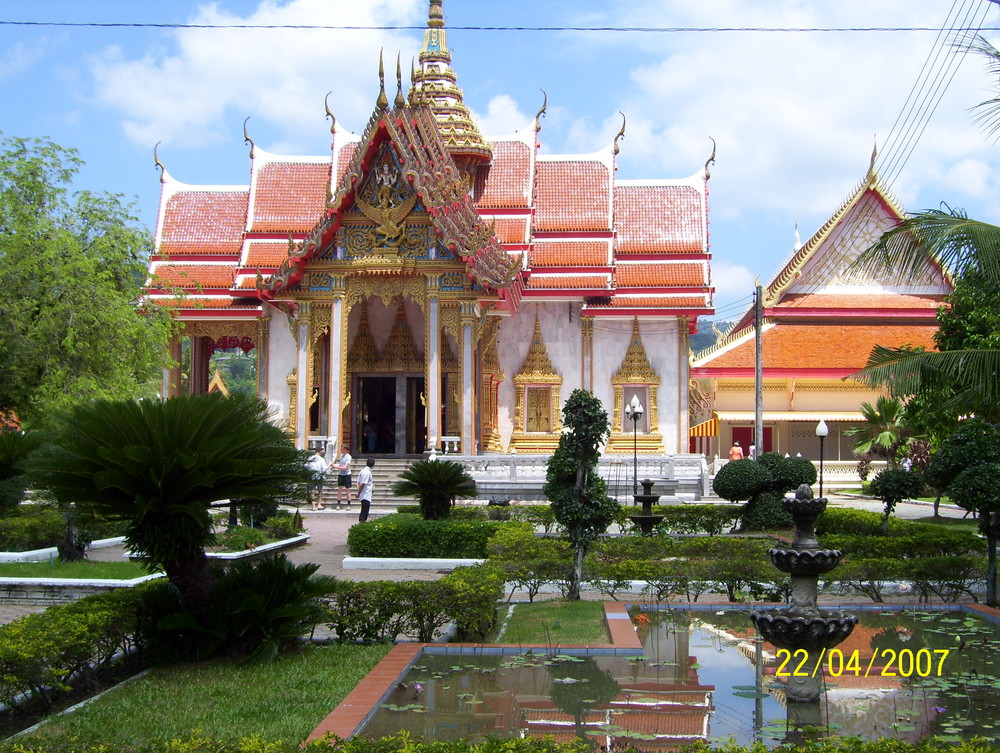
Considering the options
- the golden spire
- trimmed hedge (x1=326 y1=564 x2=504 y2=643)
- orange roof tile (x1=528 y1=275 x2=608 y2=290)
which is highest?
the golden spire

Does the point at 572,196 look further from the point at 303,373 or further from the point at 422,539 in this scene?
the point at 422,539

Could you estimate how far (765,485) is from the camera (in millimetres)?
18516

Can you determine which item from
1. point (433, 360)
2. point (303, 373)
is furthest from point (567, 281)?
point (303, 373)

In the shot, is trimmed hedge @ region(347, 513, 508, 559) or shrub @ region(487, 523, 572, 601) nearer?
shrub @ region(487, 523, 572, 601)

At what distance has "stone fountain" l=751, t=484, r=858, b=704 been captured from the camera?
7.58 meters

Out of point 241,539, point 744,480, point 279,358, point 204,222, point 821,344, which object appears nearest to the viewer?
point 241,539

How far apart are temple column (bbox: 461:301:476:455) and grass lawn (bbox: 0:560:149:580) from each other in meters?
11.2

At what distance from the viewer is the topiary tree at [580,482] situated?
12109 millimetres

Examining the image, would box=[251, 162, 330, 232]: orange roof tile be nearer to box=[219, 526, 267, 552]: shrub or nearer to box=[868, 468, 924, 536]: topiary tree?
box=[219, 526, 267, 552]: shrub

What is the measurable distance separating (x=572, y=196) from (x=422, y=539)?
16684mm

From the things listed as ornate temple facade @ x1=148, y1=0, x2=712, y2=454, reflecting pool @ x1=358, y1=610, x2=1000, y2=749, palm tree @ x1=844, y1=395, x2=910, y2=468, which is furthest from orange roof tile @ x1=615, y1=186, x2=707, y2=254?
reflecting pool @ x1=358, y1=610, x2=1000, y2=749

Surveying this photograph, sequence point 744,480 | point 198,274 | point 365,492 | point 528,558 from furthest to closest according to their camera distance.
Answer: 1. point 198,274
2. point 365,492
3. point 744,480
4. point 528,558

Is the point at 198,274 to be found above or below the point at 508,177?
below

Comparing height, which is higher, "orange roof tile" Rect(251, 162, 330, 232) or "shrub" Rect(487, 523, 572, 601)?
"orange roof tile" Rect(251, 162, 330, 232)
